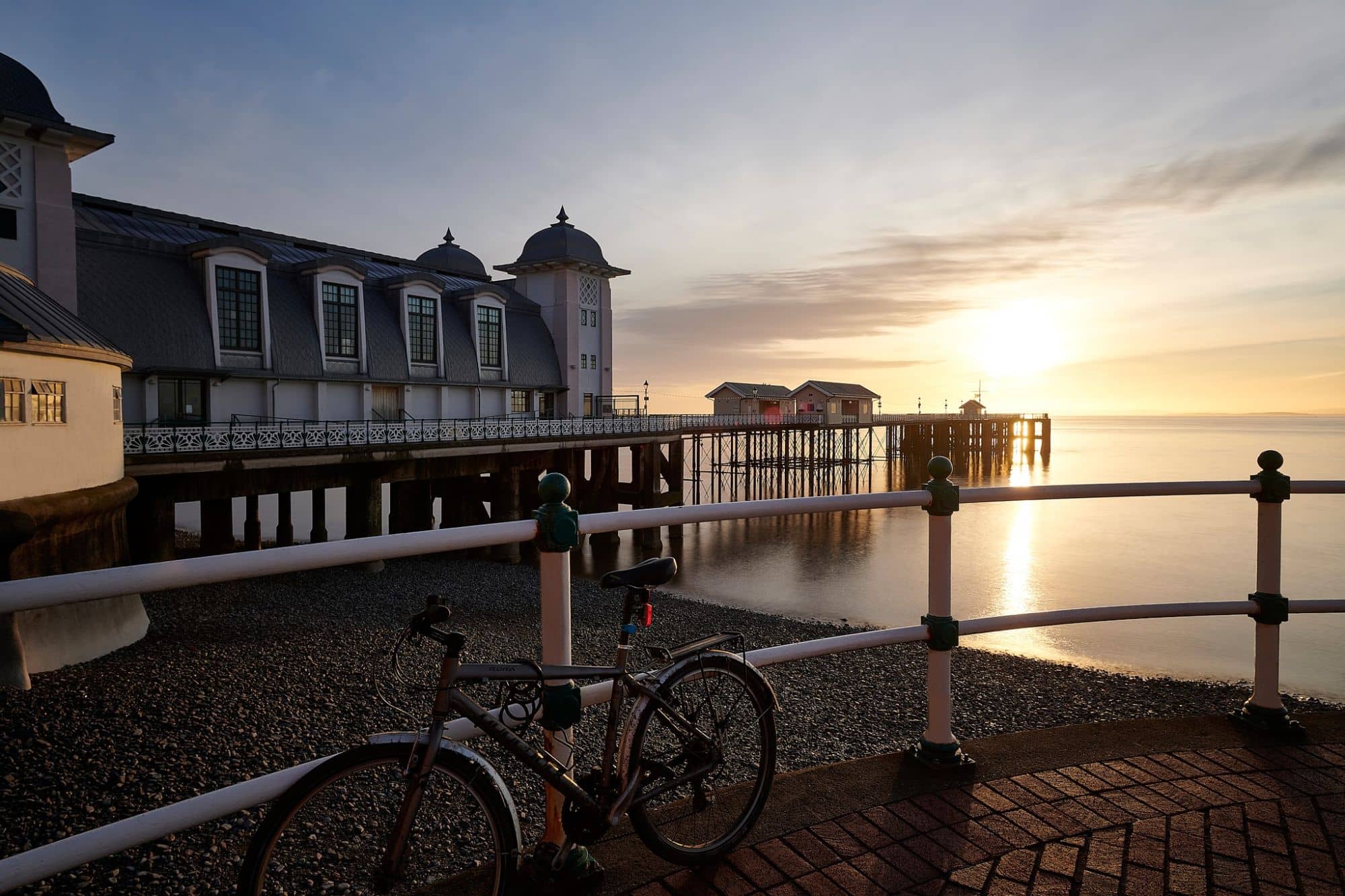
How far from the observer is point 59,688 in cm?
898

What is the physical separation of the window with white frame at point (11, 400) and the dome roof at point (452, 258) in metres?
27.8

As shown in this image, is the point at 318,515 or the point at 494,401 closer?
the point at 318,515

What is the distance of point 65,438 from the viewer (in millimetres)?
12117

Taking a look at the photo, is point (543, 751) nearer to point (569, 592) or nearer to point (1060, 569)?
point (569, 592)

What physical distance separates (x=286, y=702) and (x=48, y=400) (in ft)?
22.4

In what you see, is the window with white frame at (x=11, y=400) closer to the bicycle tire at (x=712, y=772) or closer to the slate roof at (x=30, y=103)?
the slate roof at (x=30, y=103)

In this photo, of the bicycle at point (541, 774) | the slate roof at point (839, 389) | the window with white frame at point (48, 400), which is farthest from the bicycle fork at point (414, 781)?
the slate roof at point (839, 389)

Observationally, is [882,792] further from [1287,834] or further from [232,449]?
[232,449]

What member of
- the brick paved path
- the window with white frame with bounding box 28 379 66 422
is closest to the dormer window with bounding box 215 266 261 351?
the window with white frame with bounding box 28 379 66 422

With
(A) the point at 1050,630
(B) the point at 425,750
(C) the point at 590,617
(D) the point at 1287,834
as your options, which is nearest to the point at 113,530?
(C) the point at 590,617

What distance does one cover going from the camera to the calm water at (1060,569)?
1586 centimetres

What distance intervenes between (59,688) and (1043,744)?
10.6 metres

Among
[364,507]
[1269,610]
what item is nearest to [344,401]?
[364,507]

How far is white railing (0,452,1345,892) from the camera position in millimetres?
1646
